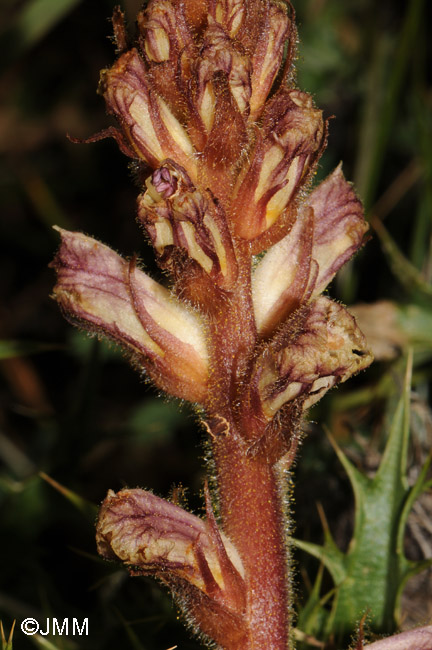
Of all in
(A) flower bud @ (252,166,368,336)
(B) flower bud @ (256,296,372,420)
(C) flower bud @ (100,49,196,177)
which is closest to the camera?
(B) flower bud @ (256,296,372,420)

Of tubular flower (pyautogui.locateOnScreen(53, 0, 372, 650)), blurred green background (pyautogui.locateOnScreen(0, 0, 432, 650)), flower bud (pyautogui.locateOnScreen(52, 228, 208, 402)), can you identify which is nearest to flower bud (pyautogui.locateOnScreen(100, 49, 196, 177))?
tubular flower (pyautogui.locateOnScreen(53, 0, 372, 650))

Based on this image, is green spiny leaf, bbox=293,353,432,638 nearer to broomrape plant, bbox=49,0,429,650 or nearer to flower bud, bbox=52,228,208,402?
broomrape plant, bbox=49,0,429,650

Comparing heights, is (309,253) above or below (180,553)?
above

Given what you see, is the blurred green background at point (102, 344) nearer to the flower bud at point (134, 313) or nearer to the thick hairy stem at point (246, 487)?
the thick hairy stem at point (246, 487)

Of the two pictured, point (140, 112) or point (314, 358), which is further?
point (140, 112)

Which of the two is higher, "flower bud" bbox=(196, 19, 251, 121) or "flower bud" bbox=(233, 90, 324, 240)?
"flower bud" bbox=(196, 19, 251, 121)

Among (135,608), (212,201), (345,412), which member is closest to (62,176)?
(345,412)

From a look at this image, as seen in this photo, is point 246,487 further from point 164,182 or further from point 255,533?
point 164,182

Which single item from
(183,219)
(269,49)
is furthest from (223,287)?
(269,49)
